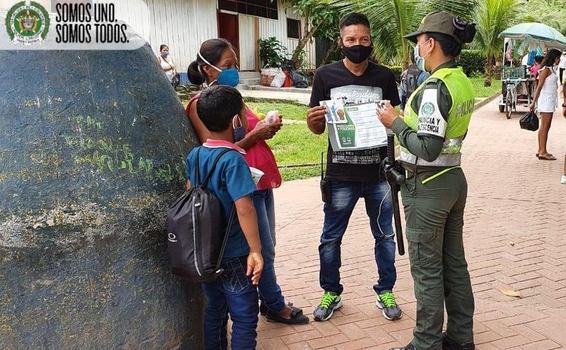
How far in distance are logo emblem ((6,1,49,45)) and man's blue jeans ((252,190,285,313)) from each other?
1.35m

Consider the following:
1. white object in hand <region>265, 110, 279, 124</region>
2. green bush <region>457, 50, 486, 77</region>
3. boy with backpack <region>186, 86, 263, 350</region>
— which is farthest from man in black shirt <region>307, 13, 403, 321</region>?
green bush <region>457, 50, 486, 77</region>

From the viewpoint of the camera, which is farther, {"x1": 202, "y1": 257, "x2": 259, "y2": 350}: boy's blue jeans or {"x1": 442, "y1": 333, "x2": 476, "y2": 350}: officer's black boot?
{"x1": 442, "y1": 333, "x2": 476, "y2": 350}: officer's black boot

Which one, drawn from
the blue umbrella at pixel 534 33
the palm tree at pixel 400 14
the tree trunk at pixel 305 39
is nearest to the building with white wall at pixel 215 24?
the tree trunk at pixel 305 39

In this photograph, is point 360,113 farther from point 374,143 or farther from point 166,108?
point 166,108

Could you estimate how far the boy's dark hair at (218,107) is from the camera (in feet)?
8.61

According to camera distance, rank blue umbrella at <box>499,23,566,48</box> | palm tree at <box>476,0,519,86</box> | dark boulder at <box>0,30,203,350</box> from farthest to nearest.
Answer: palm tree at <box>476,0,519,86</box> < blue umbrella at <box>499,23,566,48</box> < dark boulder at <box>0,30,203,350</box>

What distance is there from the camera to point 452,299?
3129 millimetres

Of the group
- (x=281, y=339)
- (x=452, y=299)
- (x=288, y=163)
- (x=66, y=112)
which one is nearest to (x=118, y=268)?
(x=66, y=112)

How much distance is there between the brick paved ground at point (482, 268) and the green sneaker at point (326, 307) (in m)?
0.05

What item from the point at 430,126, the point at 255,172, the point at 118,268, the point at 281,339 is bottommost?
the point at 281,339

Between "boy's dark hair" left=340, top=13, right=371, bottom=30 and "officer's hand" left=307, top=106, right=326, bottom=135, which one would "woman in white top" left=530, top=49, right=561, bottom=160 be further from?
"officer's hand" left=307, top=106, right=326, bottom=135

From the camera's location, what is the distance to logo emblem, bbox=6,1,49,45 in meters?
2.46

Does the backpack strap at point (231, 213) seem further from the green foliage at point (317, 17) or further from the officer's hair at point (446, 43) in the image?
the green foliage at point (317, 17)

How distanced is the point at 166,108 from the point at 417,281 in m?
1.56
